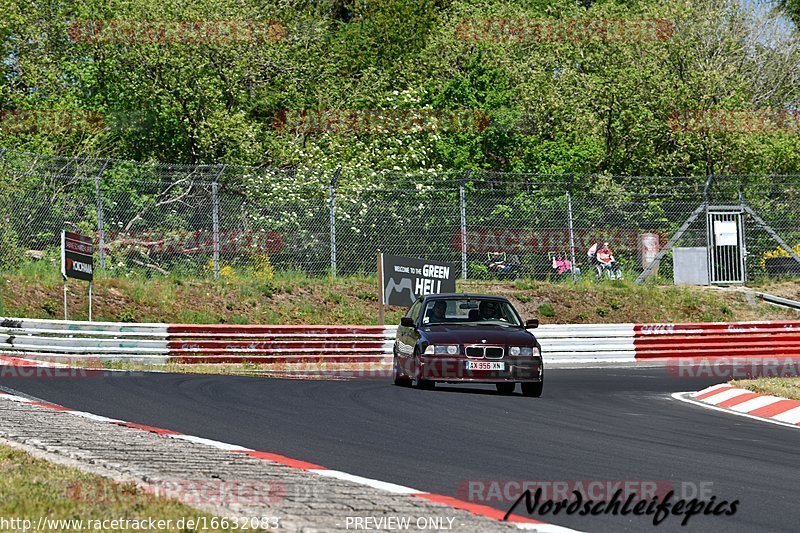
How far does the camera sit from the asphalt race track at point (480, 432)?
26.2 ft

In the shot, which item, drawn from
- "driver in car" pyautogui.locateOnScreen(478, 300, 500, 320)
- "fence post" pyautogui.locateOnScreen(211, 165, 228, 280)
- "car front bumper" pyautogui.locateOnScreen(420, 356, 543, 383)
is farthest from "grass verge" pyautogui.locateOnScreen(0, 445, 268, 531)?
"fence post" pyautogui.locateOnScreen(211, 165, 228, 280)

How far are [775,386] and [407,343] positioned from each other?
4.86 meters

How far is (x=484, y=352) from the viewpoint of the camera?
15.9 m

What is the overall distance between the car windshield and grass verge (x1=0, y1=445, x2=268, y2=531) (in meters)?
9.84

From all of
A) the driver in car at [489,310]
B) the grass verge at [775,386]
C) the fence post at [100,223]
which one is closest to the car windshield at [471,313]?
the driver in car at [489,310]

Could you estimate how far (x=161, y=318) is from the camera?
2708cm

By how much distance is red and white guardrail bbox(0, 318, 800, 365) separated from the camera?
73.9 feet

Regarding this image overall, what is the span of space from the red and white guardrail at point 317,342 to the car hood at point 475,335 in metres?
8.42

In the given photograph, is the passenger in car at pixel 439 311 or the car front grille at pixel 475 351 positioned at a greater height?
the passenger in car at pixel 439 311

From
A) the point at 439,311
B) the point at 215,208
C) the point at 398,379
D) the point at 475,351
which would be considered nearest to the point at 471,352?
the point at 475,351

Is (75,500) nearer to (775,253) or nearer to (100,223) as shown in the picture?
(100,223)

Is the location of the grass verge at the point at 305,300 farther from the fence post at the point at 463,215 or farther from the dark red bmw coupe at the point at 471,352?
the dark red bmw coupe at the point at 471,352

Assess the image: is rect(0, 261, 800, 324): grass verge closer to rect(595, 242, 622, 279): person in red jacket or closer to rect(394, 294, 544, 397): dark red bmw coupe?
rect(595, 242, 622, 279): person in red jacket

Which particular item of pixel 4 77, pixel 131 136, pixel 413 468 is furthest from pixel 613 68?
pixel 413 468
